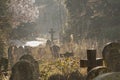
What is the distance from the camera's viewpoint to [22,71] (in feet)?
28.4

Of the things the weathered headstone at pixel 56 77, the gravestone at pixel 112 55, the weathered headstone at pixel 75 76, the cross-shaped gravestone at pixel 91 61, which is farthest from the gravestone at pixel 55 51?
the gravestone at pixel 112 55

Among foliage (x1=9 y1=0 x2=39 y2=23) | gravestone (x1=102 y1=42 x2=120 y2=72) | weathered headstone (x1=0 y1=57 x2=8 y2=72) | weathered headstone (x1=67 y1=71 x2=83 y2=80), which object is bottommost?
weathered headstone (x1=67 y1=71 x2=83 y2=80)

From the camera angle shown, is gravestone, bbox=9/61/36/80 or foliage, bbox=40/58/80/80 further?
foliage, bbox=40/58/80/80

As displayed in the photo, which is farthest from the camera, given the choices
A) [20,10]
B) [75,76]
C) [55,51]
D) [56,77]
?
[20,10]

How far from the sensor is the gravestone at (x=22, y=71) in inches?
339

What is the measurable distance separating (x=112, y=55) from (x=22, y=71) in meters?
2.61

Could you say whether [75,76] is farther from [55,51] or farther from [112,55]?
[55,51]

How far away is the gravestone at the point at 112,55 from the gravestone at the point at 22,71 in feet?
7.25

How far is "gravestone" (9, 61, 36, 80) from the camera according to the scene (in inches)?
339

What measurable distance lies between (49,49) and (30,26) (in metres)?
25.3

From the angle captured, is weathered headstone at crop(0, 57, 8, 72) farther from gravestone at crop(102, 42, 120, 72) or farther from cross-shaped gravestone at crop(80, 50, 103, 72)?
gravestone at crop(102, 42, 120, 72)

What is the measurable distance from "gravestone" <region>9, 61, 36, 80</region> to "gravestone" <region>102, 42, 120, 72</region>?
2.21 meters

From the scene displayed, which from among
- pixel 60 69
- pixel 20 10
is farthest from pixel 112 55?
pixel 20 10

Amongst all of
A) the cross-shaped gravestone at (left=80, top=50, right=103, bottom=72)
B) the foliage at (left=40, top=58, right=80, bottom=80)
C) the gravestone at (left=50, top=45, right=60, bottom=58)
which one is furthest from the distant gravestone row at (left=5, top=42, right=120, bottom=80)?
the gravestone at (left=50, top=45, right=60, bottom=58)
